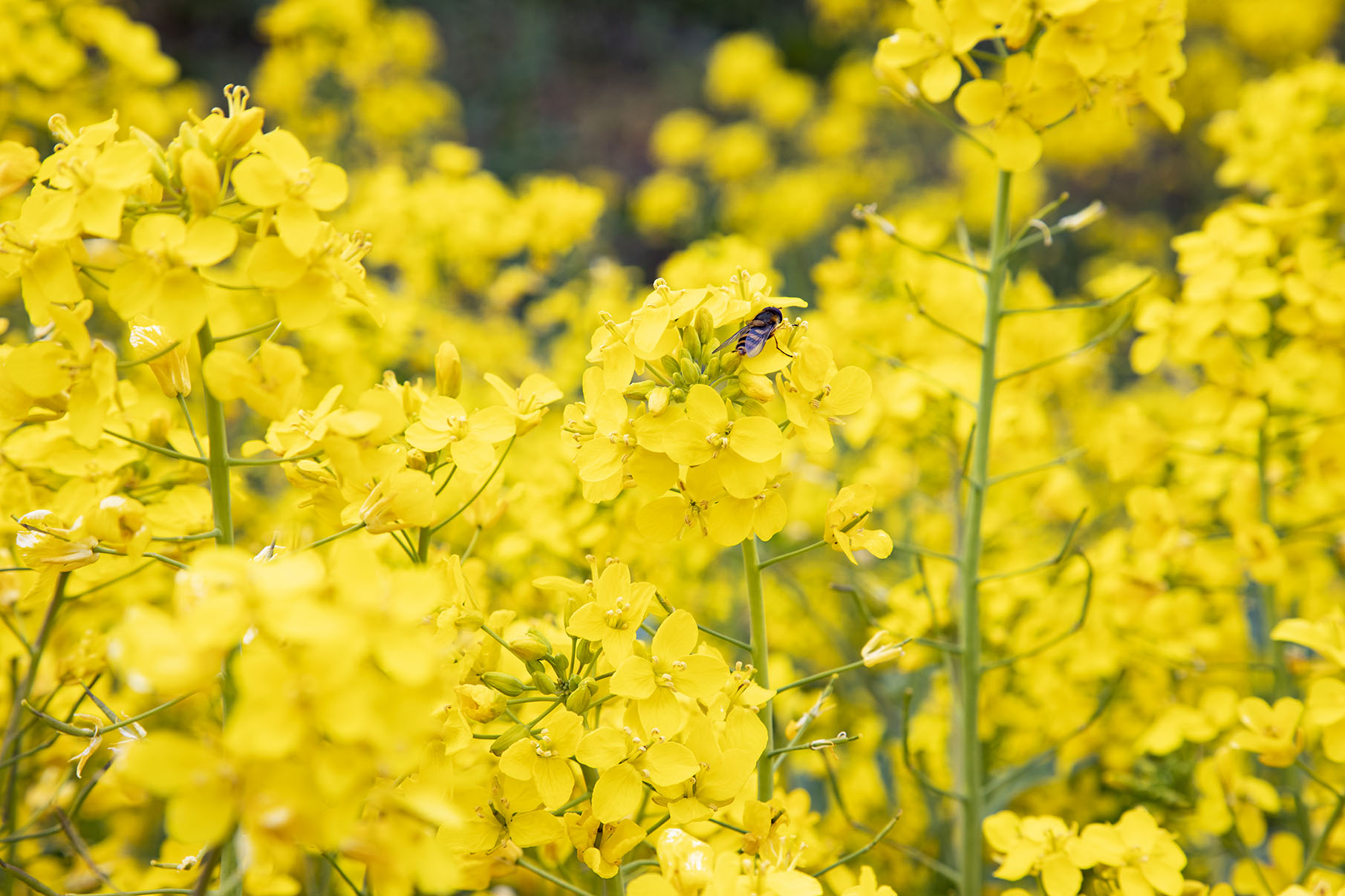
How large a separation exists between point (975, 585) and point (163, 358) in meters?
1.22

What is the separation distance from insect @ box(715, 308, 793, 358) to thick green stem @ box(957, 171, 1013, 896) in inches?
24.4

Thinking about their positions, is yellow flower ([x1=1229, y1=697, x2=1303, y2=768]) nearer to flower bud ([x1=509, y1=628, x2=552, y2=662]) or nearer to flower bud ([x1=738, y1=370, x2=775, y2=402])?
flower bud ([x1=738, y1=370, x2=775, y2=402])

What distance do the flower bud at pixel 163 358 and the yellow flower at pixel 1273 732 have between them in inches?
58.2

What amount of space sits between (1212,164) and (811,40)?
357 cm

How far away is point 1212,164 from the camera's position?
6492mm

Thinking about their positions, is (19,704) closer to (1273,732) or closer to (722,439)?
(722,439)

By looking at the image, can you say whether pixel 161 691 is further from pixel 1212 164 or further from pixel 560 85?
pixel 560 85

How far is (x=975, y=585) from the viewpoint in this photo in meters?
1.51

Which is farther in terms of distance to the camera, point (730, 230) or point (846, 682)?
point (730, 230)

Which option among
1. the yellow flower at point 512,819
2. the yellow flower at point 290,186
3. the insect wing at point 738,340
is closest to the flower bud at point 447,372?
the yellow flower at point 290,186

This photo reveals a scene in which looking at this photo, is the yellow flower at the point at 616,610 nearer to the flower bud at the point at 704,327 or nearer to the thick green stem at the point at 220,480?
the flower bud at the point at 704,327

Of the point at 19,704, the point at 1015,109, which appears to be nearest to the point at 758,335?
the point at 1015,109

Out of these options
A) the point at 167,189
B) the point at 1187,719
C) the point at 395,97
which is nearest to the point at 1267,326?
the point at 1187,719

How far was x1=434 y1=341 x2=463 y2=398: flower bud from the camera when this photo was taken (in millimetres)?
1108
